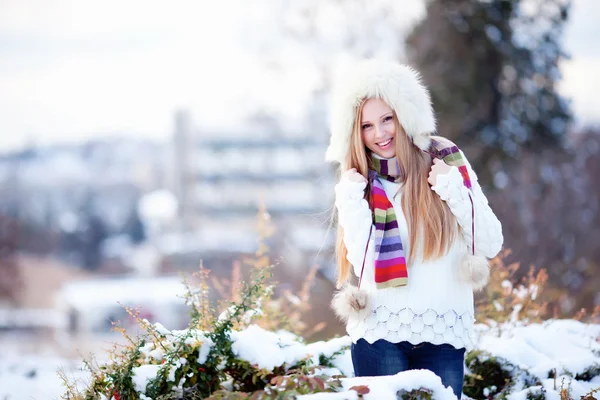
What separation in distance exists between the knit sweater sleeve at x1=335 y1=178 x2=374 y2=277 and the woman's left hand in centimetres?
29

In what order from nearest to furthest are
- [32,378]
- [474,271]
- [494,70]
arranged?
[474,271]
[32,378]
[494,70]

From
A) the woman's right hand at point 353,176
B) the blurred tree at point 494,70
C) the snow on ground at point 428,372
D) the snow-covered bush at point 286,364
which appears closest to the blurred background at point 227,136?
the blurred tree at point 494,70

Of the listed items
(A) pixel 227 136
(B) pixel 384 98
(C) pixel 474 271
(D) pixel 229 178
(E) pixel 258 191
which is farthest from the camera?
(A) pixel 227 136

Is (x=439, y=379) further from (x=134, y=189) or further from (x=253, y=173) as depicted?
(x=253, y=173)

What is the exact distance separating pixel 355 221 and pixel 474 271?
533mm

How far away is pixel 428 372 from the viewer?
2.78 m

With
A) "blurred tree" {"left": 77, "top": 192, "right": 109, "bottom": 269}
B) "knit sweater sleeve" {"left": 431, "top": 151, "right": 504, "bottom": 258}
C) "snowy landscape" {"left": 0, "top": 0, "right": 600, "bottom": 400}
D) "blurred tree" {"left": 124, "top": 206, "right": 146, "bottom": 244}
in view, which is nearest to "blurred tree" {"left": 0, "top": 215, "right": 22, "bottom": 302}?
"snowy landscape" {"left": 0, "top": 0, "right": 600, "bottom": 400}

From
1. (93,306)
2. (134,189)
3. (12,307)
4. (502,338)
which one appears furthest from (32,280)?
(502,338)

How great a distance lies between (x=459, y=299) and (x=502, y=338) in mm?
1622

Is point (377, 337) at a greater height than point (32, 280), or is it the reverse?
point (377, 337)

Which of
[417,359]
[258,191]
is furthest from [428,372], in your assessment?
[258,191]

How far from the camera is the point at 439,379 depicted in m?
2.77

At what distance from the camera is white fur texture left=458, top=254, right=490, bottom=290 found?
294cm

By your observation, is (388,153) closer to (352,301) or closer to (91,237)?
(352,301)
